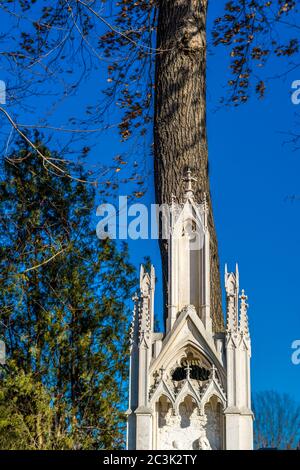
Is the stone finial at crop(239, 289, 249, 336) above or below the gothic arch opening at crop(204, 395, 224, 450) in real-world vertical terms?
above

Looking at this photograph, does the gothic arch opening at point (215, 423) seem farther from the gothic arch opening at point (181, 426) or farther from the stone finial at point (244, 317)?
the stone finial at point (244, 317)

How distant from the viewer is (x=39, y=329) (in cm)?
1370

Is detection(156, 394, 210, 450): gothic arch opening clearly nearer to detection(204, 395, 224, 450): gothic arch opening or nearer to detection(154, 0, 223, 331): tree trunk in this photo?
detection(204, 395, 224, 450): gothic arch opening

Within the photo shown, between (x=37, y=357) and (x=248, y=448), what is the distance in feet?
22.8

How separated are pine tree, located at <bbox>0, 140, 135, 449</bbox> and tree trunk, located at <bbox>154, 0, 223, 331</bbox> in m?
4.08

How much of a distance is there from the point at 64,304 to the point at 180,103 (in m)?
5.78

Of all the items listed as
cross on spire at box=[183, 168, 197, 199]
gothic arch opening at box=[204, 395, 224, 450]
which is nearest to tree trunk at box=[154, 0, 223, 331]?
cross on spire at box=[183, 168, 197, 199]

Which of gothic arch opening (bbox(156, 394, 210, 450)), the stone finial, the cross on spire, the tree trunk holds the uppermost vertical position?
the tree trunk

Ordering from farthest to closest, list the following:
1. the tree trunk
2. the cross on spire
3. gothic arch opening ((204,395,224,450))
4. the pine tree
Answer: the pine tree → the tree trunk → the cross on spire → gothic arch opening ((204,395,224,450))

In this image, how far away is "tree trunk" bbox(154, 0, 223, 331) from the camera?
8648 mm

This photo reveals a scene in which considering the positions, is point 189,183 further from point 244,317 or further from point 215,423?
point 215,423

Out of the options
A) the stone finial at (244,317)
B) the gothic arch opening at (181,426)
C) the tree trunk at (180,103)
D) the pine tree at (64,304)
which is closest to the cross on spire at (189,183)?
the tree trunk at (180,103)

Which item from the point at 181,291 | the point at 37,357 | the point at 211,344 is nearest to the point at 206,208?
the point at 181,291

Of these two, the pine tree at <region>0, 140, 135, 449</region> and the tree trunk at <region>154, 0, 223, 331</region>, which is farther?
the pine tree at <region>0, 140, 135, 449</region>
